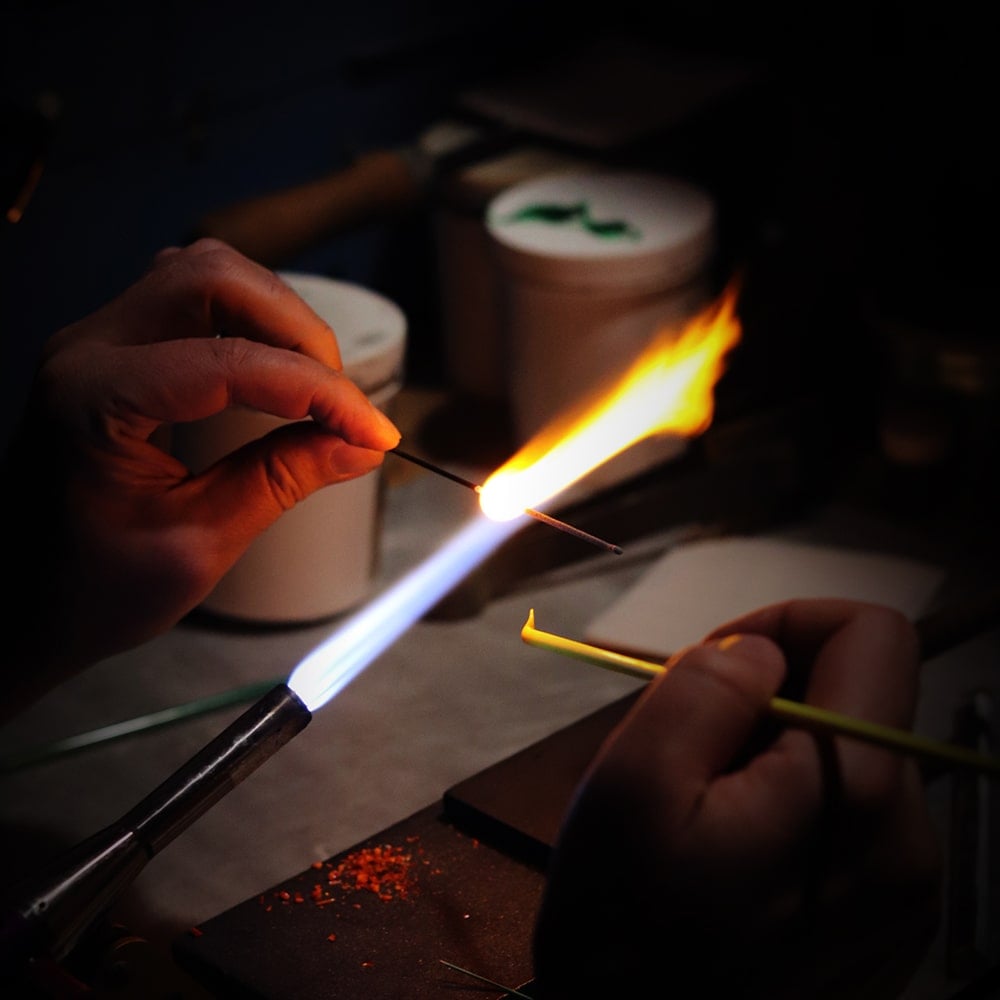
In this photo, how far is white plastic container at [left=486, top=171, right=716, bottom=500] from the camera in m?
1.44

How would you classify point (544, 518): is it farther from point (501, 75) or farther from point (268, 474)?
point (501, 75)

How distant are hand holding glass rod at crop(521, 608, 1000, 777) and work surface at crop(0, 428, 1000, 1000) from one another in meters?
0.39

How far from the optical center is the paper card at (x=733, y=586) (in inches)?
51.6

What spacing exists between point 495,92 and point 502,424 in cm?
47

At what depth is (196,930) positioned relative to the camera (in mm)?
810

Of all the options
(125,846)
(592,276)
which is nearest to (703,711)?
(125,846)

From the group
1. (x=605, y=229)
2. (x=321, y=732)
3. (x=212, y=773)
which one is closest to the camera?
(x=212, y=773)

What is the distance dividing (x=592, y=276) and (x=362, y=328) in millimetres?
300

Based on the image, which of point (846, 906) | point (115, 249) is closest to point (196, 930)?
point (846, 906)

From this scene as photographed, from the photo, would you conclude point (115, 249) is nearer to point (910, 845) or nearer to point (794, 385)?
point (794, 385)

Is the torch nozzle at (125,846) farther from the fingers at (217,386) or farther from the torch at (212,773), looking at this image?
the fingers at (217,386)

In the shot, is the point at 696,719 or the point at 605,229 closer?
the point at 696,719

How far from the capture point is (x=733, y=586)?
1.38m

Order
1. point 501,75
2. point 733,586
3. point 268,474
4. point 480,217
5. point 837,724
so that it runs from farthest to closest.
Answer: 1. point 501,75
2. point 480,217
3. point 733,586
4. point 268,474
5. point 837,724
